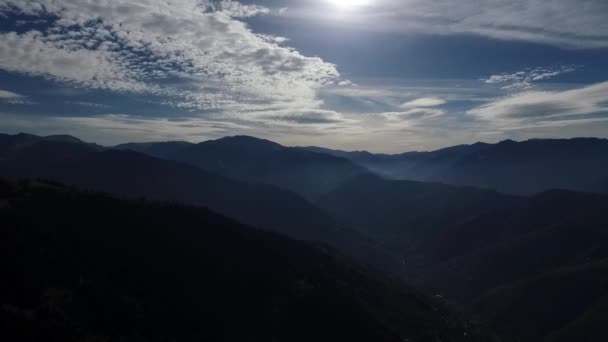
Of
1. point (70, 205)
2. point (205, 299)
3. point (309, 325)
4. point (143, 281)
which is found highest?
point (70, 205)

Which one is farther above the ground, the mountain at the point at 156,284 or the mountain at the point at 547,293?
the mountain at the point at 156,284

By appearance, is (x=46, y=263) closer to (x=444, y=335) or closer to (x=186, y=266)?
(x=186, y=266)

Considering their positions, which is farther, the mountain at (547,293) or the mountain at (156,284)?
the mountain at (547,293)

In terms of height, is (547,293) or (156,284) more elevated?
(156,284)

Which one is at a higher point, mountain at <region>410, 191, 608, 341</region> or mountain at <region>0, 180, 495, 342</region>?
mountain at <region>0, 180, 495, 342</region>

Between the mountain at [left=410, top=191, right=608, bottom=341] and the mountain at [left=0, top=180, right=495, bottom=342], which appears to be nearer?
the mountain at [left=0, top=180, right=495, bottom=342]

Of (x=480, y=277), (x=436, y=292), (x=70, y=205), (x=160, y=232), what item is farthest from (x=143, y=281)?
(x=480, y=277)

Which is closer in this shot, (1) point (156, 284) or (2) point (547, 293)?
(1) point (156, 284)

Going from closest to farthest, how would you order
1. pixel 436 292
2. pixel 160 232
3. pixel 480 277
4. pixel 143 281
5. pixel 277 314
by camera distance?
1. pixel 143 281
2. pixel 277 314
3. pixel 160 232
4. pixel 436 292
5. pixel 480 277
